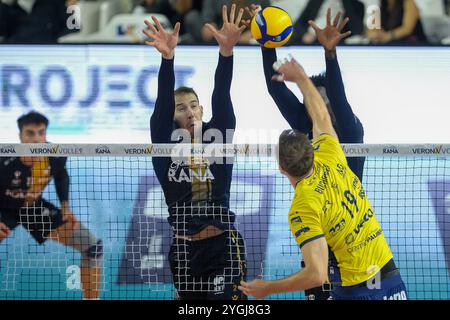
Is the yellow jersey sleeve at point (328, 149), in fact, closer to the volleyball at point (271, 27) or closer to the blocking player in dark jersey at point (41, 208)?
the volleyball at point (271, 27)

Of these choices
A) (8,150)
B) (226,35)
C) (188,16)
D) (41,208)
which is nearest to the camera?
(8,150)

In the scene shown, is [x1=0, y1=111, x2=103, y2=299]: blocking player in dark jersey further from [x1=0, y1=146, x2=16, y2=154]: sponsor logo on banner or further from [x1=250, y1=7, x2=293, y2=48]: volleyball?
[x1=250, y1=7, x2=293, y2=48]: volleyball

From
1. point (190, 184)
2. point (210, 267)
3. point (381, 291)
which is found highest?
point (190, 184)

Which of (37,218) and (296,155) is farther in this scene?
(37,218)

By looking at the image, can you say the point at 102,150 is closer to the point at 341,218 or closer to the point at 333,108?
the point at 333,108

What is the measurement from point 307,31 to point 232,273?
3.77m

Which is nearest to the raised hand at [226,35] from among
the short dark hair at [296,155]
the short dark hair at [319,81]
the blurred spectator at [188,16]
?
the short dark hair at [319,81]

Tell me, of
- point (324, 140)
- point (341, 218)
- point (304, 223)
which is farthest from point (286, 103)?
point (304, 223)

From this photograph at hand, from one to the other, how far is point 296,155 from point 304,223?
55 cm

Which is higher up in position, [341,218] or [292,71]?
[292,71]

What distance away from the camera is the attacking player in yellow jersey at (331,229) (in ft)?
22.4

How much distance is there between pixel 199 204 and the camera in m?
8.48

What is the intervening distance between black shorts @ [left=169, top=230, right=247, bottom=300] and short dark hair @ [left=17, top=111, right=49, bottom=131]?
281 cm

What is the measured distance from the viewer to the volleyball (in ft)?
28.7
